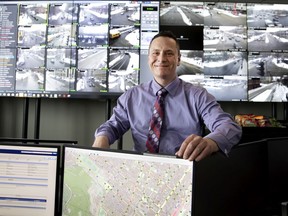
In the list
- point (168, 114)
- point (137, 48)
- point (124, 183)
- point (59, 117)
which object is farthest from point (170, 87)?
point (59, 117)

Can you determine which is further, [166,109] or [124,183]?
[166,109]

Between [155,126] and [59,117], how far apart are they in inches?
70.5

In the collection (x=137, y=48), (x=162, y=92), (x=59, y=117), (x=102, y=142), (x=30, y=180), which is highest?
(x=137, y=48)

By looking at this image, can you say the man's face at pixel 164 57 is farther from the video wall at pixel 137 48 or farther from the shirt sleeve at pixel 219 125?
the video wall at pixel 137 48

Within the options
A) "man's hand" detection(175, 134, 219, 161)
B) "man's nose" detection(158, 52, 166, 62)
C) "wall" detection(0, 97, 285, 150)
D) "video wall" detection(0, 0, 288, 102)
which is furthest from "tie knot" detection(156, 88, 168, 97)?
"wall" detection(0, 97, 285, 150)

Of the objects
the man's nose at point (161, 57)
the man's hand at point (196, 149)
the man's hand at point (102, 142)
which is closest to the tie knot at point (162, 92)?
the man's nose at point (161, 57)

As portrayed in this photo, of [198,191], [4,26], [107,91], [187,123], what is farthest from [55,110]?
[198,191]

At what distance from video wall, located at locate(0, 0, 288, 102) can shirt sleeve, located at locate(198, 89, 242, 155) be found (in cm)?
124

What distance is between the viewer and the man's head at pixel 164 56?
1.66 m

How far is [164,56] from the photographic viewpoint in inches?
65.4

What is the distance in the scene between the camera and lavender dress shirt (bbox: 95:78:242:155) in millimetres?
1531

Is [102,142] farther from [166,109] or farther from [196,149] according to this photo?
[196,149]

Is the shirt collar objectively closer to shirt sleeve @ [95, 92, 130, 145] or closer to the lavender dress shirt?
the lavender dress shirt

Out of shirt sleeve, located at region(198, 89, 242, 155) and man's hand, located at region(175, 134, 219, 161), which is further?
shirt sleeve, located at region(198, 89, 242, 155)
